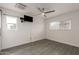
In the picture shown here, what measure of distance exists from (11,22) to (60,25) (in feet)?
12.2

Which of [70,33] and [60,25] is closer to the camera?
[70,33]

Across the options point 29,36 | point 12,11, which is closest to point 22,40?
point 29,36

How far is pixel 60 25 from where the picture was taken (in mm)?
4875

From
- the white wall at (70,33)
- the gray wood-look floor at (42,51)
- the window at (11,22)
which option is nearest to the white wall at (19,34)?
the window at (11,22)

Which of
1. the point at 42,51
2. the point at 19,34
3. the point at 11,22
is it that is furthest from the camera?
the point at 19,34

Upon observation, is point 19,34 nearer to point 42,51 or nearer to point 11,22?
point 11,22

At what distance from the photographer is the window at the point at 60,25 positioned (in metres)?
4.27

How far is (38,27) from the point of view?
5.74 metres

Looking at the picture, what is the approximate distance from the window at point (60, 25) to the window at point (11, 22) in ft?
11.3

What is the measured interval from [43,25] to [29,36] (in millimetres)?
2333

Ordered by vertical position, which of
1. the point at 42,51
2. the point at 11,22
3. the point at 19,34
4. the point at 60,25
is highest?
the point at 11,22

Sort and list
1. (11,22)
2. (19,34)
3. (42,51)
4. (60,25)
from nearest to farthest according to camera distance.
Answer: (42,51), (11,22), (19,34), (60,25)

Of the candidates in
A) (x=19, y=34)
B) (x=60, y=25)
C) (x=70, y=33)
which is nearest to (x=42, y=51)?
(x=19, y=34)
